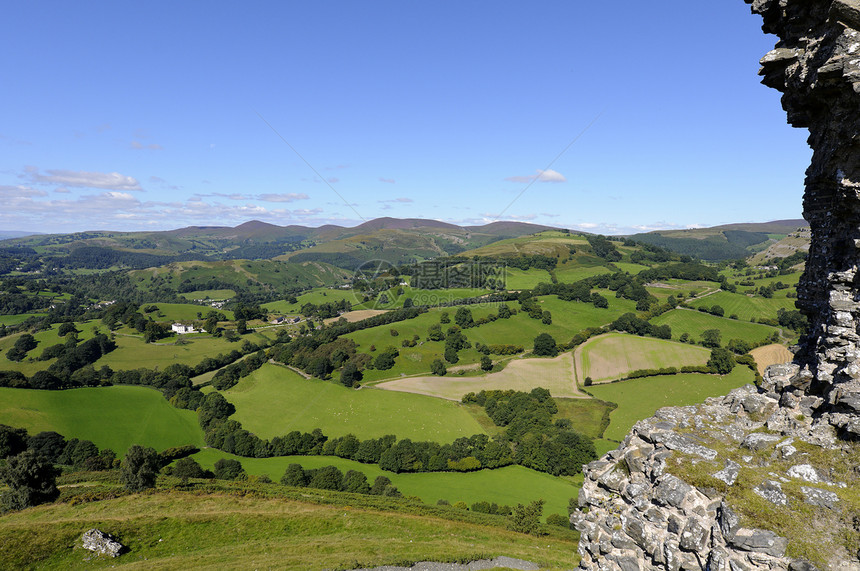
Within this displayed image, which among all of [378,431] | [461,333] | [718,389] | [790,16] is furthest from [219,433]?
[718,389]

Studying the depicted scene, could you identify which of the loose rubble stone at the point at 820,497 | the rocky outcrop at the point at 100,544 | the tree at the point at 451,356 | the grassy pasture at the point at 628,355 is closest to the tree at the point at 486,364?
the tree at the point at 451,356

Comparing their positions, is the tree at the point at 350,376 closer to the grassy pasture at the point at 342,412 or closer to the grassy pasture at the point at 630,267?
the grassy pasture at the point at 342,412

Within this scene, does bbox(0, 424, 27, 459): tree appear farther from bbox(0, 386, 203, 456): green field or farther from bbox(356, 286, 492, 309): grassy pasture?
bbox(356, 286, 492, 309): grassy pasture

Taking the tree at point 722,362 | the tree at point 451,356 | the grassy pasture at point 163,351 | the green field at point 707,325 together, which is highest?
the green field at point 707,325

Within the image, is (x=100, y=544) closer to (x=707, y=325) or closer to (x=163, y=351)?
(x=163, y=351)

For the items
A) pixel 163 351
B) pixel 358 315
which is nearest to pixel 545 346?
pixel 358 315

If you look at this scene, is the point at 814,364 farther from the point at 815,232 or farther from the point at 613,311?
the point at 613,311
